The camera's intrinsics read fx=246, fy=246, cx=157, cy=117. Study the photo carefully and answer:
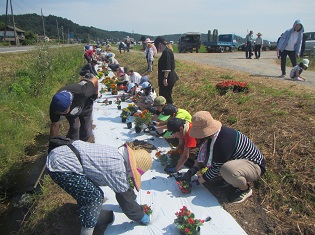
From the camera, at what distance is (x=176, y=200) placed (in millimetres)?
3219

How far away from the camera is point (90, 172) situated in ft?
7.39

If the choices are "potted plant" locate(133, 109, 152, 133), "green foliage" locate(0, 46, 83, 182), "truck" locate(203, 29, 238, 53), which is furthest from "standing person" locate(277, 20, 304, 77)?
"truck" locate(203, 29, 238, 53)

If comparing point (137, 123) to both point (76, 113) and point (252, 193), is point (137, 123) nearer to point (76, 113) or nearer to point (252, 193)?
point (76, 113)

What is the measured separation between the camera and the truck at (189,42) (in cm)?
2847

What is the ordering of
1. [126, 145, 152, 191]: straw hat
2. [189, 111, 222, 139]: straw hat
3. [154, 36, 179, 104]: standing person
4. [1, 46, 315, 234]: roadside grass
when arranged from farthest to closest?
1. [154, 36, 179, 104]: standing person
2. [189, 111, 222, 139]: straw hat
3. [1, 46, 315, 234]: roadside grass
4. [126, 145, 152, 191]: straw hat

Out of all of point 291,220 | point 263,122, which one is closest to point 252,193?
point 291,220

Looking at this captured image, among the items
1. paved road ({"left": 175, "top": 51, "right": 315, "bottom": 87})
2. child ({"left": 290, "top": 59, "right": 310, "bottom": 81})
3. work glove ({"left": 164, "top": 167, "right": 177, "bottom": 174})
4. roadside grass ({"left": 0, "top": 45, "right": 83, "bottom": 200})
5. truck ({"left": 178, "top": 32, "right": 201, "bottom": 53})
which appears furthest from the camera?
truck ({"left": 178, "top": 32, "right": 201, "bottom": 53})

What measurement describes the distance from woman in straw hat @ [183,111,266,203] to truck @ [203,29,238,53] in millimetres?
25560

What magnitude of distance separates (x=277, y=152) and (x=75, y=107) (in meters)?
3.14

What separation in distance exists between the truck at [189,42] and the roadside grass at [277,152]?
23.7 m

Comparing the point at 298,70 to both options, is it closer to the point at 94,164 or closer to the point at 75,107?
the point at 75,107

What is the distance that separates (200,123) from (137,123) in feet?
7.79

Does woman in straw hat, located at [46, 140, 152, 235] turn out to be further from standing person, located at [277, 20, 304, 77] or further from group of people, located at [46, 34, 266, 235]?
standing person, located at [277, 20, 304, 77]

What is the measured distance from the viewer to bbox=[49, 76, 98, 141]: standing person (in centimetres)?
332
